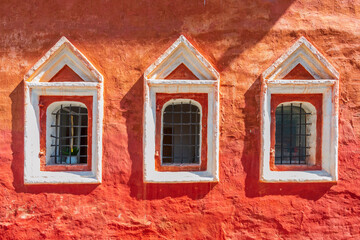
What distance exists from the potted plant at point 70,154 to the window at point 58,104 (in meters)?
0.17

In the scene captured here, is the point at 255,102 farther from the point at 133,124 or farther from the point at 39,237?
the point at 39,237

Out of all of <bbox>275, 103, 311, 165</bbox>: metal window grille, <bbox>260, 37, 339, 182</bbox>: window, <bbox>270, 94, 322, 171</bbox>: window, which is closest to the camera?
<bbox>260, 37, 339, 182</bbox>: window

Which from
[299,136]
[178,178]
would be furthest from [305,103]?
[178,178]

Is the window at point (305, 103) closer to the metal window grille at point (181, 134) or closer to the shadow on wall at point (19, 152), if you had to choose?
the metal window grille at point (181, 134)

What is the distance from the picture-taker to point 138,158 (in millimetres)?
4012

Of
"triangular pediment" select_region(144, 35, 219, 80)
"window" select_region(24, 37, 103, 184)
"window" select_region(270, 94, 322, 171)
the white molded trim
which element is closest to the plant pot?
"window" select_region(24, 37, 103, 184)

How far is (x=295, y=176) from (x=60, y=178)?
11.5 ft

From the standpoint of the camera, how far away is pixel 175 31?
402 centimetres

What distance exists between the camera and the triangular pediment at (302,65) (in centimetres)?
402

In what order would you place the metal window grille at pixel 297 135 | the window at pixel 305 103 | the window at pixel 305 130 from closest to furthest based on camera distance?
the window at pixel 305 103 < the window at pixel 305 130 < the metal window grille at pixel 297 135

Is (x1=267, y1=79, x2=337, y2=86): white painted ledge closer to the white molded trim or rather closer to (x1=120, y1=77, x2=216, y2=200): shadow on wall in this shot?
the white molded trim

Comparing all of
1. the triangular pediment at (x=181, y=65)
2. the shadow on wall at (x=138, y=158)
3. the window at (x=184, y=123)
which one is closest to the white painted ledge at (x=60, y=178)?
the shadow on wall at (x=138, y=158)

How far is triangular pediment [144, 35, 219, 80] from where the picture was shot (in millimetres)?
3959

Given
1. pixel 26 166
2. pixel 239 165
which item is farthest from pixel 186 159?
pixel 26 166
